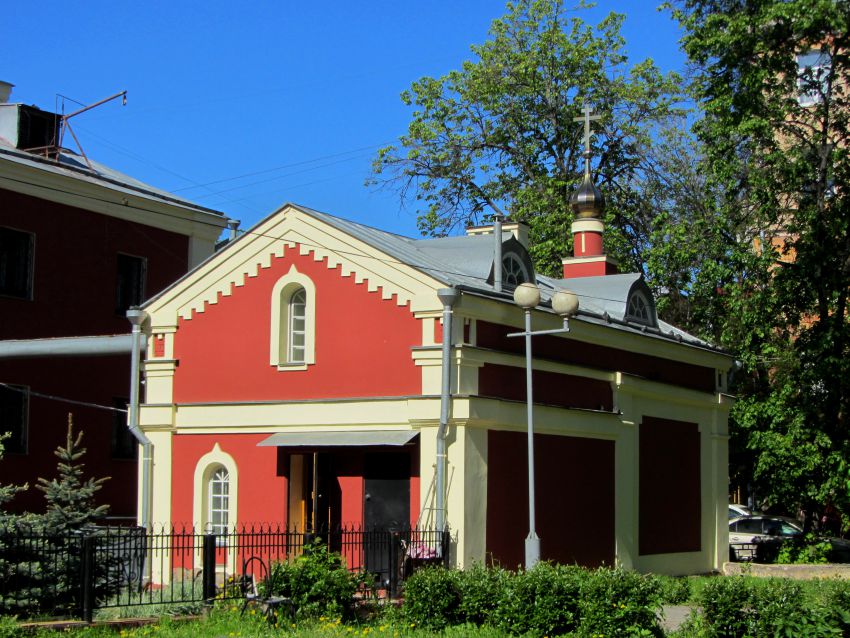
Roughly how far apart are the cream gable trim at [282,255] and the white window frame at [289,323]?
1.60 feet

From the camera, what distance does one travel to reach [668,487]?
85.5ft

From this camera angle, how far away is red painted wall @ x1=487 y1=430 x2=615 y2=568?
19984 mm

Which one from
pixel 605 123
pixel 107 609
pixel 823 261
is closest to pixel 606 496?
pixel 823 261

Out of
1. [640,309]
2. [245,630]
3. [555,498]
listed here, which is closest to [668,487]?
[640,309]

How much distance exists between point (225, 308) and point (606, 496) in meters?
8.13

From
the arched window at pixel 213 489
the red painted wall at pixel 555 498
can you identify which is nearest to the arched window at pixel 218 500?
the arched window at pixel 213 489

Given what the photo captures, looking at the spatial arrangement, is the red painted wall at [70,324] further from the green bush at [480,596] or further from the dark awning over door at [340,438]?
the green bush at [480,596]

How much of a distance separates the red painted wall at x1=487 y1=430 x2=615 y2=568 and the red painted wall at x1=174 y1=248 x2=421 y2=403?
217 centimetres

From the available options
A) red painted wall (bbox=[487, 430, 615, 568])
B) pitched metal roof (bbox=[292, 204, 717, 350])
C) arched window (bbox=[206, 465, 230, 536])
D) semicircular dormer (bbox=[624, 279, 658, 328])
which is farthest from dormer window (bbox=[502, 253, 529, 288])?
arched window (bbox=[206, 465, 230, 536])

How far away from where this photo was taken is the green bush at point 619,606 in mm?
13594

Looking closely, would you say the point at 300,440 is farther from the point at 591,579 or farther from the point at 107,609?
the point at 591,579

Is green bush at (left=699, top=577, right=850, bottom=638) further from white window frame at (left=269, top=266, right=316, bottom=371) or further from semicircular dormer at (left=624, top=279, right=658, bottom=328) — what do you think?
semicircular dormer at (left=624, top=279, right=658, bottom=328)

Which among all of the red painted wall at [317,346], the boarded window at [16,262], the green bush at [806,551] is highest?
the boarded window at [16,262]

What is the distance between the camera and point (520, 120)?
128 ft
